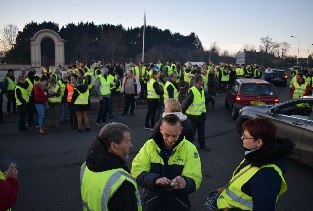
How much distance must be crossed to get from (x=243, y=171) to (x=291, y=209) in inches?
111

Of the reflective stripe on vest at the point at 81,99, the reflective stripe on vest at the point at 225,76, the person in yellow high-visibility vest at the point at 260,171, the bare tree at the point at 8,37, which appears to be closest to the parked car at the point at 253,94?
the reflective stripe on vest at the point at 81,99

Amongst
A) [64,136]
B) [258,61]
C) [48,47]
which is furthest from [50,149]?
[258,61]

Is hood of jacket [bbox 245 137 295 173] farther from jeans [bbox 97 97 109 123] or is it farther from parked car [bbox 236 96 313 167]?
jeans [bbox 97 97 109 123]

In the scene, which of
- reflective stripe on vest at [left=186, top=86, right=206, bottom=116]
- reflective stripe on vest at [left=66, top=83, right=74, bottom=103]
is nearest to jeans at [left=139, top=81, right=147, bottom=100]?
reflective stripe on vest at [left=66, top=83, right=74, bottom=103]

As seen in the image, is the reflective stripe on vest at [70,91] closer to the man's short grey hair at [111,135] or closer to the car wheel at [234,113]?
the car wheel at [234,113]

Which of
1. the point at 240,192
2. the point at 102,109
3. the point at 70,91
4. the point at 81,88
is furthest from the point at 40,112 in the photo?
the point at 240,192

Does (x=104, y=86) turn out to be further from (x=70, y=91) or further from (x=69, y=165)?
(x=69, y=165)

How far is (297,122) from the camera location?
647 cm

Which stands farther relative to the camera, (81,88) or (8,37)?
(8,37)

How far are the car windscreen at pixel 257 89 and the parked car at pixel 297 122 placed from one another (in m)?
2.99

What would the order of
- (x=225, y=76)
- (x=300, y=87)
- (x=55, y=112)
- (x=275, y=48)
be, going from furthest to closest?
(x=275, y=48) → (x=225, y=76) → (x=300, y=87) → (x=55, y=112)

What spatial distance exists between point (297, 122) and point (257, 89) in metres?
4.73

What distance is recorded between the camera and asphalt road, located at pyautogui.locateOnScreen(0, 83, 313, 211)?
4.87 m

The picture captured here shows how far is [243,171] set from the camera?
2533 millimetres
